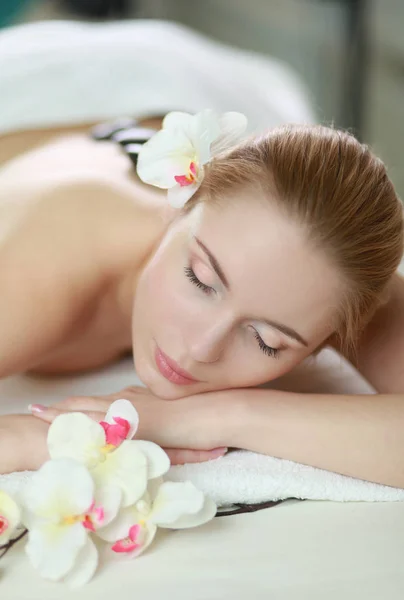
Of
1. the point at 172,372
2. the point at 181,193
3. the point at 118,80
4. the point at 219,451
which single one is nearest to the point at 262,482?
the point at 219,451

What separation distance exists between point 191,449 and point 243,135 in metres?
0.47

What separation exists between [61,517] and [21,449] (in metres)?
0.21

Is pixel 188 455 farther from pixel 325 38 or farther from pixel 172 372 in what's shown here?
pixel 325 38

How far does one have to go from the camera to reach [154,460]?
0.97 m

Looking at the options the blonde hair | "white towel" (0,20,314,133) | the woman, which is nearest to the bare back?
the woman

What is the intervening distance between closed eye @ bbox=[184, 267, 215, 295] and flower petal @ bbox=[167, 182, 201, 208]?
0.11 meters

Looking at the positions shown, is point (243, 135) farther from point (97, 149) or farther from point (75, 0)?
point (75, 0)

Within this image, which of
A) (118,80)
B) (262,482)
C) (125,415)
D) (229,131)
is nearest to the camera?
(125,415)

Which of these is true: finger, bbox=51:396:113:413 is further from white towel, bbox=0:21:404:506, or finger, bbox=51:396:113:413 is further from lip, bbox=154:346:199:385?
white towel, bbox=0:21:404:506

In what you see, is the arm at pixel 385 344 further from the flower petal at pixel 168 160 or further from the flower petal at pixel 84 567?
the flower petal at pixel 84 567

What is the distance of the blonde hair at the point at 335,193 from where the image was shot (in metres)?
1.06

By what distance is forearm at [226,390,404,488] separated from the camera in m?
1.12

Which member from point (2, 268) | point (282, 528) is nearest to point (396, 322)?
point (282, 528)

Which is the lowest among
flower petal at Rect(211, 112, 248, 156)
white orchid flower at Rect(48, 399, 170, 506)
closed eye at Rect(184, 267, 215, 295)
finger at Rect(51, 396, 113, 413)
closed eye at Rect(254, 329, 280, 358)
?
finger at Rect(51, 396, 113, 413)
